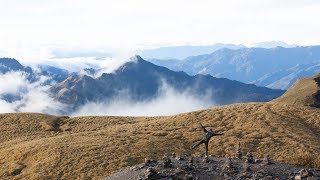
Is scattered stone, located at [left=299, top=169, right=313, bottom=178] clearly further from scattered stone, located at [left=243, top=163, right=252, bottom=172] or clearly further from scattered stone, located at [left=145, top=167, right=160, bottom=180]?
scattered stone, located at [left=145, top=167, right=160, bottom=180]

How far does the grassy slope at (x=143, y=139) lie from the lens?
59344mm

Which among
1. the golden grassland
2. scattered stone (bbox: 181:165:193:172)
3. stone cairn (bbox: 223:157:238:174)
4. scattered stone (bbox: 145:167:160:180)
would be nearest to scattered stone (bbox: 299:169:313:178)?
stone cairn (bbox: 223:157:238:174)

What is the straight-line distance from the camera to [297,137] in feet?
237

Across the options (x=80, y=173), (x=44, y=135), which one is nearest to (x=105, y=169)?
(x=80, y=173)

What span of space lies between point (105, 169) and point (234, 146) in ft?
71.3

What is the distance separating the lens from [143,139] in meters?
73.4

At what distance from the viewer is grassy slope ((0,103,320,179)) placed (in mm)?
59344

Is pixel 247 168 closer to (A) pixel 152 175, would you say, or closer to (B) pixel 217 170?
(B) pixel 217 170

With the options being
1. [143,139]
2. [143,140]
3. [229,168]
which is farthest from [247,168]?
Result: [143,139]

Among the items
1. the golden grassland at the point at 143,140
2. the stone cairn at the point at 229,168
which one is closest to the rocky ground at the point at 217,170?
the stone cairn at the point at 229,168

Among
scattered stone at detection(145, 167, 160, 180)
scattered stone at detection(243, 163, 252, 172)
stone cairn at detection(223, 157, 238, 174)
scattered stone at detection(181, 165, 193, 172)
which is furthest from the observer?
scattered stone at detection(181, 165, 193, 172)

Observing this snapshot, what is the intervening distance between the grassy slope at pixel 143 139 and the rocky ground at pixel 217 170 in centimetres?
603

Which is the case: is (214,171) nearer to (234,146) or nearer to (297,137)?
(234,146)

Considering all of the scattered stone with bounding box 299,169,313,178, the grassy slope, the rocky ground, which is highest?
the scattered stone with bounding box 299,169,313,178
